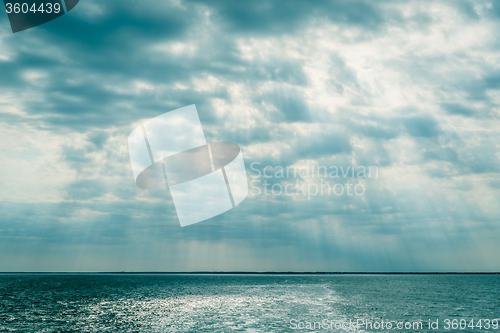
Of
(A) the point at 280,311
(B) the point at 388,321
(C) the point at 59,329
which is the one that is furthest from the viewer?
(A) the point at 280,311

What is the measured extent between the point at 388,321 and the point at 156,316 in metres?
27.4

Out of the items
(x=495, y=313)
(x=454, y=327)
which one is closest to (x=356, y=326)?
(x=454, y=327)

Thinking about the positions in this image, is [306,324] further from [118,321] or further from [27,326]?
[27,326]

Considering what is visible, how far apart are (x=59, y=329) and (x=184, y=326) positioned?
11.8 m

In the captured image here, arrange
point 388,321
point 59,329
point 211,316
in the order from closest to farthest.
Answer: point 59,329 < point 388,321 < point 211,316

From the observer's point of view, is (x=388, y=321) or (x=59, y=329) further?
(x=388, y=321)

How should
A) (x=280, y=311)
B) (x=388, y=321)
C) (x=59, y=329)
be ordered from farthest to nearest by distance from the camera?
(x=280, y=311) < (x=388, y=321) < (x=59, y=329)

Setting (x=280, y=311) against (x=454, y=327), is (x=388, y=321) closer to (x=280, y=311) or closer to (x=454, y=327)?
(x=454, y=327)

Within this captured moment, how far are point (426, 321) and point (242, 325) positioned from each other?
68.4ft

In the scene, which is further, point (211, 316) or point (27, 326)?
point (211, 316)

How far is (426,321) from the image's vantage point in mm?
39656

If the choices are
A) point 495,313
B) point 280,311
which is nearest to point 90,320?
point 280,311

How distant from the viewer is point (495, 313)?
49000 millimetres

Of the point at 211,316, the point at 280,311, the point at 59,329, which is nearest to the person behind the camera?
the point at 59,329
